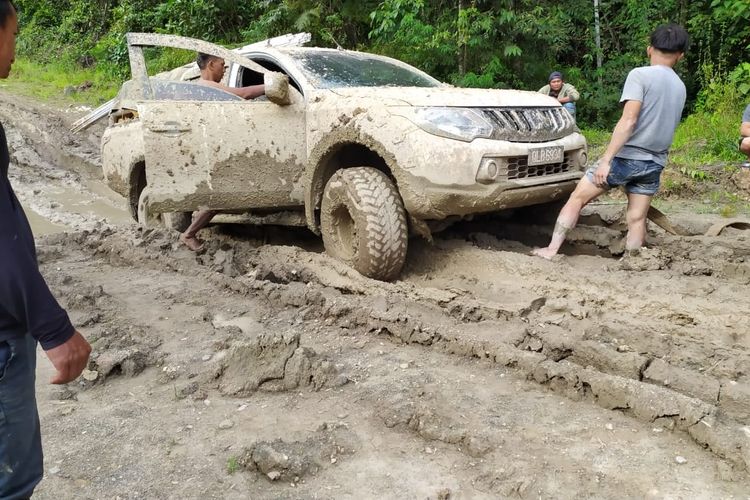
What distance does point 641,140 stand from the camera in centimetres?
482

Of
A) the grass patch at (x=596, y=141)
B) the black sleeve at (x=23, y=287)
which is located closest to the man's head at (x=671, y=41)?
the grass patch at (x=596, y=141)

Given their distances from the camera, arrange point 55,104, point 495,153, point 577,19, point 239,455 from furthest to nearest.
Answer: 1. point 55,104
2. point 577,19
3. point 495,153
4. point 239,455

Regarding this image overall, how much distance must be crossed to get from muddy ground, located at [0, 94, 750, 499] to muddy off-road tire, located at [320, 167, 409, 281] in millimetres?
179

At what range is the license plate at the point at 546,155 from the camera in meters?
4.61

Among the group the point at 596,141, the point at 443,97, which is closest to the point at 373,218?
the point at 443,97

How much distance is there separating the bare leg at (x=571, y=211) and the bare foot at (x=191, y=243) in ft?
10.0

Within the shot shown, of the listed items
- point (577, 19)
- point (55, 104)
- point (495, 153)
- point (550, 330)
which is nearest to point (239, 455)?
point (550, 330)

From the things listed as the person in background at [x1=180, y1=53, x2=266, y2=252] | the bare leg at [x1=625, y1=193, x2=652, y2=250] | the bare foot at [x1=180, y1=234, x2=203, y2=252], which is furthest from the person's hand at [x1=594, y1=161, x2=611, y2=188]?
the bare foot at [x1=180, y1=234, x2=203, y2=252]

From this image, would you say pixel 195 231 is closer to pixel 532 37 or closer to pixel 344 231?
pixel 344 231

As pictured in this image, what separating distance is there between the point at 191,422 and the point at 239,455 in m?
0.45

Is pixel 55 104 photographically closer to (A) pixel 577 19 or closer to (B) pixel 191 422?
(A) pixel 577 19

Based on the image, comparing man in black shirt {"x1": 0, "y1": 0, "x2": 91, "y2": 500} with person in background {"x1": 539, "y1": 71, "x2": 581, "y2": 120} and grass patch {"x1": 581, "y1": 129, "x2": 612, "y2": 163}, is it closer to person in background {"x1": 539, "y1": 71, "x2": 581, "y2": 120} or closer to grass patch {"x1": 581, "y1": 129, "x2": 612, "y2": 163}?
grass patch {"x1": 581, "y1": 129, "x2": 612, "y2": 163}

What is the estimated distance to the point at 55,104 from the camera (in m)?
16.6

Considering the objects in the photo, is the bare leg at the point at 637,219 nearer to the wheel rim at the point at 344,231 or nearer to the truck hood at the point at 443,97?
the truck hood at the point at 443,97
